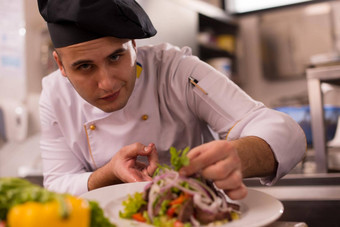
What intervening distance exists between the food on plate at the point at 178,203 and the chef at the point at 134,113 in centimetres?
3

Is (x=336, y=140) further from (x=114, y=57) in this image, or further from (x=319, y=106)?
(x=114, y=57)

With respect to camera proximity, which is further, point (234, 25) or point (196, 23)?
point (234, 25)

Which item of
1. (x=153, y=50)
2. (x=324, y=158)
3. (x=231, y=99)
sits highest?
(x=153, y=50)

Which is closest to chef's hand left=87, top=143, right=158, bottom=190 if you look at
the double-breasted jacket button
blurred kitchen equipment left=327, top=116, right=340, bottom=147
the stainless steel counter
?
the double-breasted jacket button

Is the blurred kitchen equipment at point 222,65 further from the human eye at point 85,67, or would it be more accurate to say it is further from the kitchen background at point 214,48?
the human eye at point 85,67

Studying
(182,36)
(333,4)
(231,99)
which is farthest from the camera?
(333,4)

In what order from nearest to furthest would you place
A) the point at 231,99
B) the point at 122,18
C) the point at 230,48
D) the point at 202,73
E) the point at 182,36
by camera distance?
1. the point at 122,18
2. the point at 231,99
3. the point at 202,73
4. the point at 182,36
5. the point at 230,48

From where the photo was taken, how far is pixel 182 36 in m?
4.34

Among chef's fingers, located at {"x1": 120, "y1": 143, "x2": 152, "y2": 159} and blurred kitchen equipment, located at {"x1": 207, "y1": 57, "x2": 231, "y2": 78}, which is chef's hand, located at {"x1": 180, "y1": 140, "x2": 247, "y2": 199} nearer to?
chef's fingers, located at {"x1": 120, "y1": 143, "x2": 152, "y2": 159}

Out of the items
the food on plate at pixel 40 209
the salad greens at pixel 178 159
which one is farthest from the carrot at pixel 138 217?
the food on plate at pixel 40 209

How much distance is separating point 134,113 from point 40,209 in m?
1.04

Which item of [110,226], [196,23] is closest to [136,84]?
[110,226]

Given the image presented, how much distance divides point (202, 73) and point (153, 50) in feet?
0.93

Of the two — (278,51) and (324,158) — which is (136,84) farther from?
(278,51)
